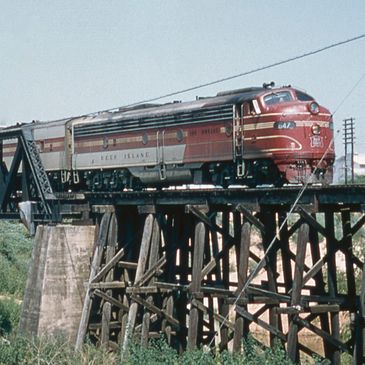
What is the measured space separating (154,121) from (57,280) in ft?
17.2

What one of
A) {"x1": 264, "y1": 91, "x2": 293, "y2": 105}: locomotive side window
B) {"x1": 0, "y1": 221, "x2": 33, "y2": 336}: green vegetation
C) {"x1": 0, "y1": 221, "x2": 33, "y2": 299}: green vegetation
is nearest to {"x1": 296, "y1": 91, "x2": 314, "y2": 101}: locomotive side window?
{"x1": 264, "y1": 91, "x2": 293, "y2": 105}: locomotive side window

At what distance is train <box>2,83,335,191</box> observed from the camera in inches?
736

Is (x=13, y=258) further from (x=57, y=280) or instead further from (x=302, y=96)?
(x=302, y=96)

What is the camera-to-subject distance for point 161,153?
22062mm

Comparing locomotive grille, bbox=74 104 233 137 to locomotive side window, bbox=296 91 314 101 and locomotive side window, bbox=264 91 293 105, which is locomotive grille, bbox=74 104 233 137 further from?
locomotive side window, bbox=296 91 314 101

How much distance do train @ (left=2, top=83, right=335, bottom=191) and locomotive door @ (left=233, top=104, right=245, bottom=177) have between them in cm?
2

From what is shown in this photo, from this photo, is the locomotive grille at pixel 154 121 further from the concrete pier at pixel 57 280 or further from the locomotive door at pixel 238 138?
the concrete pier at pixel 57 280

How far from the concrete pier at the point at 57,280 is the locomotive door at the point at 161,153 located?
2.56 metres

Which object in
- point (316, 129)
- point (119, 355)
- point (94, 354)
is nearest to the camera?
point (94, 354)

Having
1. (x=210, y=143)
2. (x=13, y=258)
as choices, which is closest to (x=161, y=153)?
(x=210, y=143)

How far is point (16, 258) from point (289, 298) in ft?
76.1

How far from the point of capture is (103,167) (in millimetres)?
24609

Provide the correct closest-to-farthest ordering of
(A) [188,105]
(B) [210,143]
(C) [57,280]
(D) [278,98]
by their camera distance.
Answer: (D) [278,98]
(B) [210,143]
(C) [57,280]
(A) [188,105]

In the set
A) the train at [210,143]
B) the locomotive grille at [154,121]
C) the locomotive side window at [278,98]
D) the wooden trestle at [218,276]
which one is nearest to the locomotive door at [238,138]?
the train at [210,143]
